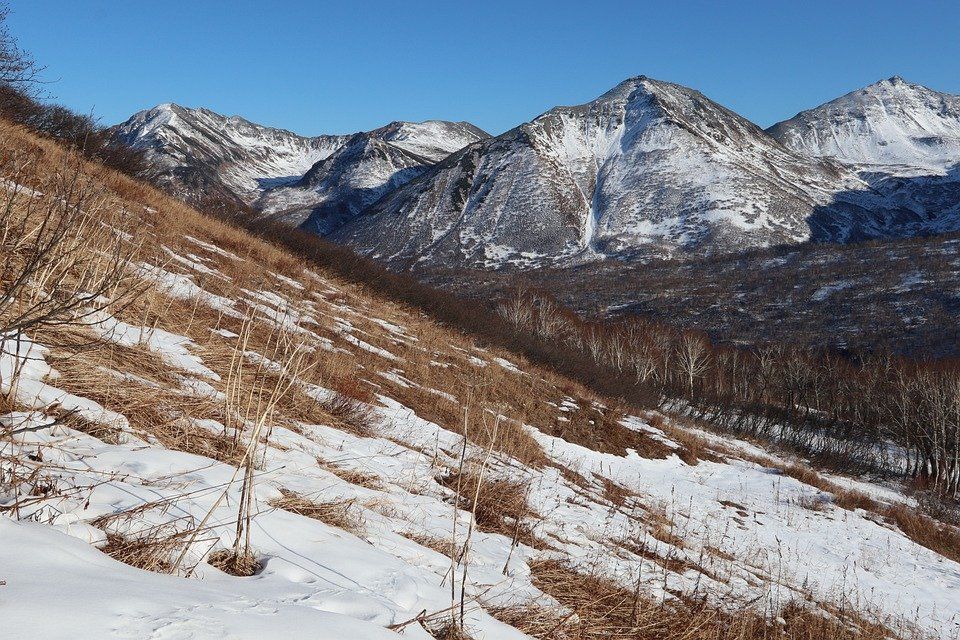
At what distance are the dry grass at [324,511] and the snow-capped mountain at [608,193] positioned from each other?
104 metres

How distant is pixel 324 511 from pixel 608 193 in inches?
4972

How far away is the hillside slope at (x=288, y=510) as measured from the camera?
1.57 metres

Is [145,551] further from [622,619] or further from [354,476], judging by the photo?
[622,619]

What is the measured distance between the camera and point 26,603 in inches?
44.2

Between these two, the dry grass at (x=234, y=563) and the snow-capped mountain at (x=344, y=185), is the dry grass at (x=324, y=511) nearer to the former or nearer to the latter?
the dry grass at (x=234, y=563)

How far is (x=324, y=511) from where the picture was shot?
286cm

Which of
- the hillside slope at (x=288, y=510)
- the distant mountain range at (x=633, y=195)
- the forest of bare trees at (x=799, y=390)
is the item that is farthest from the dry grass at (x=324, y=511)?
the distant mountain range at (x=633, y=195)

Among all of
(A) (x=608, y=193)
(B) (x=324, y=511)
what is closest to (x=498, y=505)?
(B) (x=324, y=511)

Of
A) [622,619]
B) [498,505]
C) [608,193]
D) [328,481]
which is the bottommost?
[498,505]

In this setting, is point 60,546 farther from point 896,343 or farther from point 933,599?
point 896,343

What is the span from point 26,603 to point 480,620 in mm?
1537

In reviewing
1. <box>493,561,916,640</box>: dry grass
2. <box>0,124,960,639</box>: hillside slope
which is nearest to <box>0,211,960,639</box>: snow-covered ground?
<box>0,124,960,639</box>: hillside slope

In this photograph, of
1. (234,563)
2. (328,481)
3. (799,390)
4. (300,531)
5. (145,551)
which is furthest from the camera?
(799,390)

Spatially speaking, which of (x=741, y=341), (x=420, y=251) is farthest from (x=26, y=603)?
(x=420, y=251)
